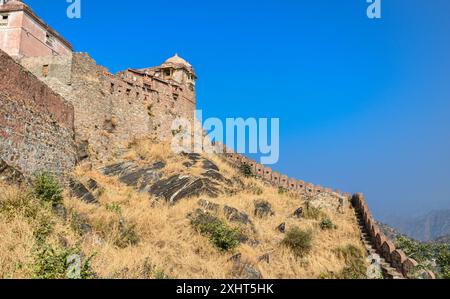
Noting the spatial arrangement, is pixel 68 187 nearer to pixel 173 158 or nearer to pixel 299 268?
pixel 173 158

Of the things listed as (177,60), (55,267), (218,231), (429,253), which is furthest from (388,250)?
(177,60)

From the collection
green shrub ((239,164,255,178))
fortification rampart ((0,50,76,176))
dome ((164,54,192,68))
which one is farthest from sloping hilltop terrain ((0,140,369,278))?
dome ((164,54,192,68))

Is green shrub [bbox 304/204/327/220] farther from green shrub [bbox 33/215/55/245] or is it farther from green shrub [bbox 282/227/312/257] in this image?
green shrub [bbox 33/215/55/245]

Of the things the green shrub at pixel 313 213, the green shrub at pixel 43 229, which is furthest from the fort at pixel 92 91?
the green shrub at pixel 313 213

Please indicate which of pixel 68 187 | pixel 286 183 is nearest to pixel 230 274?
pixel 68 187

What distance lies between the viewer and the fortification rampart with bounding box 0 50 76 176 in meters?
11.4

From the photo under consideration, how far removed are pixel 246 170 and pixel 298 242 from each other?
11854mm

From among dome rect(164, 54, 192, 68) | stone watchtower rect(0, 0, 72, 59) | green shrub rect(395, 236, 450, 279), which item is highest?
dome rect(164, 54, 192, 68)

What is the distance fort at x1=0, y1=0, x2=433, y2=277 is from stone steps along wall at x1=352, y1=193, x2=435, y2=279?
32mm

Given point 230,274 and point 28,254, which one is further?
point 230,274

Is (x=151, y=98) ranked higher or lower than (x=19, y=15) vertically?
lower

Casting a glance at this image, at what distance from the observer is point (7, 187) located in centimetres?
1028

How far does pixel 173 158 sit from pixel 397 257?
506 inches

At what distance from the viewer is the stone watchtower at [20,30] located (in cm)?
2609
